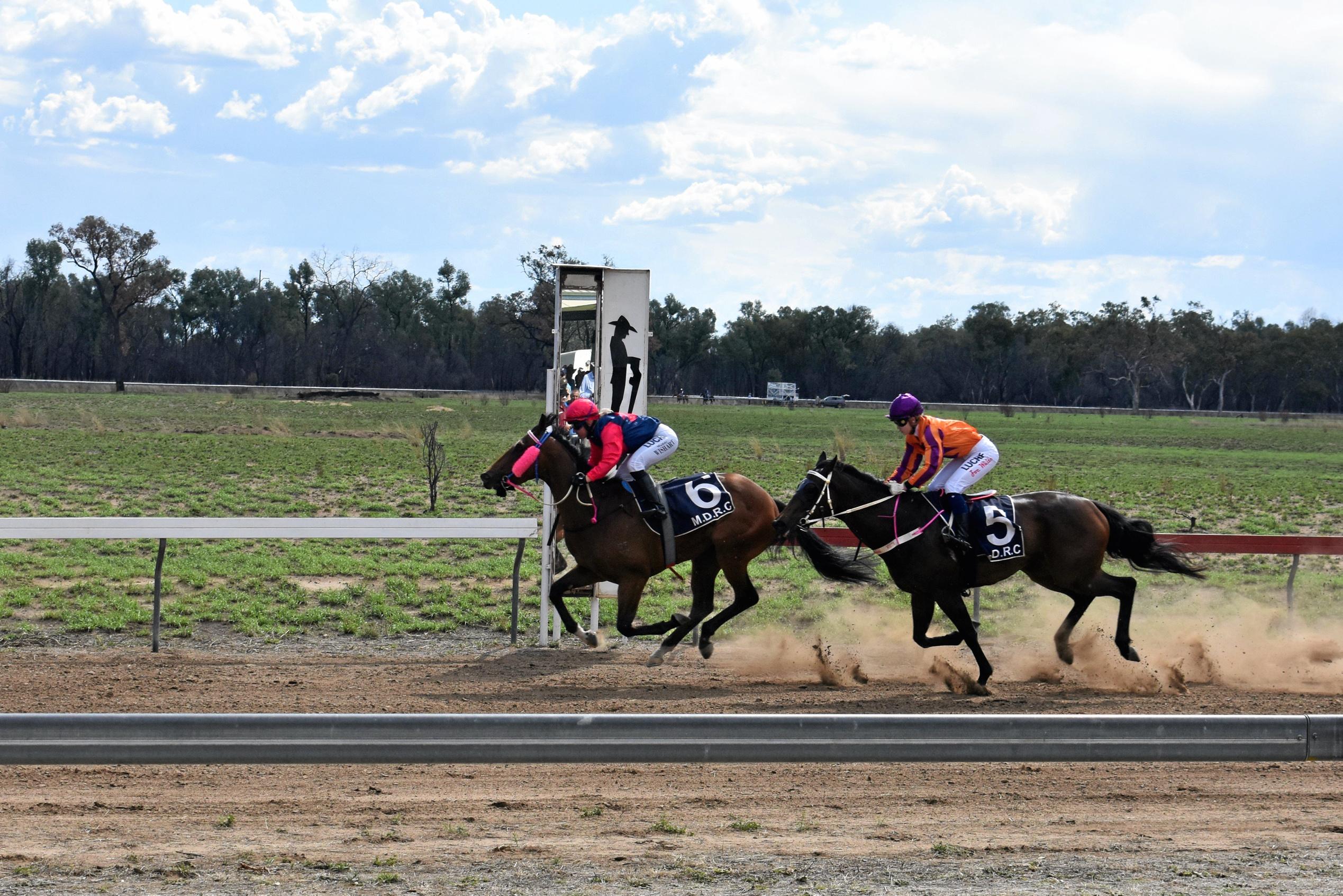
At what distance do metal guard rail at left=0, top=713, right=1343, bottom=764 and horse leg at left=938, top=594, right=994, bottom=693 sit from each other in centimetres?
343

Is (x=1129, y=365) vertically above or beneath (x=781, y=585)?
above

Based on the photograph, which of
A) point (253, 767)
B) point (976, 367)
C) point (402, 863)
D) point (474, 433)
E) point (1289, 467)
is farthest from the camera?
point (976, 367)

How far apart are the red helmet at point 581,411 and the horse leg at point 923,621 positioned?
257 centimetres

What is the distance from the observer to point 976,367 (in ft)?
332

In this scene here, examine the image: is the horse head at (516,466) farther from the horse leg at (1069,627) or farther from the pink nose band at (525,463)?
the horse leg at (1069,627)

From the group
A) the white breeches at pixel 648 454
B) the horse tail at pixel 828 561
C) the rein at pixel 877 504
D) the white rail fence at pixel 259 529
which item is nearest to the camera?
the rein at pixel 877 504

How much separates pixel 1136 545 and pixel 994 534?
1.23 meters

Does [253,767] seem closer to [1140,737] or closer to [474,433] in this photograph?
[1140,737]

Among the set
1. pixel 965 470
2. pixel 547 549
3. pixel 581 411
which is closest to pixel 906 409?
pixel 965 470

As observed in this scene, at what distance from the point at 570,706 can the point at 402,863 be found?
295cm

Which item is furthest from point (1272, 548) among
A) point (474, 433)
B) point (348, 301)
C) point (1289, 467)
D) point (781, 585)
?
point (348, 301)

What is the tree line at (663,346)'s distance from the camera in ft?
286

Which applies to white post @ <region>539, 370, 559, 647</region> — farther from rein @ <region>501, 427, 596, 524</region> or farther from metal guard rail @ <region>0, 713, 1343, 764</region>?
metal guard rail @ <region>0, 713, 1343, 764</region>

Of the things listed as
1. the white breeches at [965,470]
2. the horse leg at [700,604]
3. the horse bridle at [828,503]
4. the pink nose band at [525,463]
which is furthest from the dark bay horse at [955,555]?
the pink nose band at [525,463]
